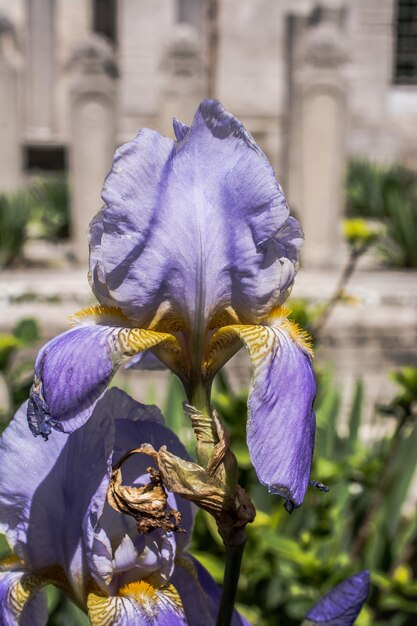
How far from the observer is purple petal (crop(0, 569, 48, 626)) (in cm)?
81

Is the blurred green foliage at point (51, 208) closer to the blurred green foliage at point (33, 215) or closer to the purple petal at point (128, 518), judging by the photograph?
the blurred green foliage at point (33, 215)

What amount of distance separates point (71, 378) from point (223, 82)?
542 inches

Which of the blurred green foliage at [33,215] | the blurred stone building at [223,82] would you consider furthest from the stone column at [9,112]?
the blurred green foliage at [33,215]

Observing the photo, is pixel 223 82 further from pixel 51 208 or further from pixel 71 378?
pixel 71 378

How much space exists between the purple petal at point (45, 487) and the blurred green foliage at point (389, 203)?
5.75 meters

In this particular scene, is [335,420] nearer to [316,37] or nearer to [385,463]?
[385,463]

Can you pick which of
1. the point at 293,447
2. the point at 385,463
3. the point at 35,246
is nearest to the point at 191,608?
the point at 293,447

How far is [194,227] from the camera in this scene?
2.61 ft

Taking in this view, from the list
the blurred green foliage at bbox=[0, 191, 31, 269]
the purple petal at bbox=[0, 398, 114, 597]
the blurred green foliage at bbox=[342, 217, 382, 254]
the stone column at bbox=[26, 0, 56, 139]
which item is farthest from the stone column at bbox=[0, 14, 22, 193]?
the stone column at bbox=[26, 0, 56, 139]

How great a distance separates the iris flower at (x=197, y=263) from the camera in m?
0.76

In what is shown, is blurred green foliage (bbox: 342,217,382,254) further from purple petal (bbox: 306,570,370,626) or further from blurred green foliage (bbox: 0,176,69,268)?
blurred green foliage (bbox: 0,176,69,268)

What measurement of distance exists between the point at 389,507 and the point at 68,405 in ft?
5.85

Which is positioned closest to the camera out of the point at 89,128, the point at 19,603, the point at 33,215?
the point at 19,603

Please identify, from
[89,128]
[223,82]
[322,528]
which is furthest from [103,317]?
[223,82]
